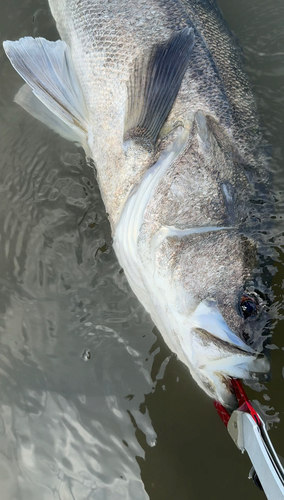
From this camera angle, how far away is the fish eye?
203 cm

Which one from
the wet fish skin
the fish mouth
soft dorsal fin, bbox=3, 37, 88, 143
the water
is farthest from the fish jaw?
soft dorsal fin, bbox=3, 37, 88, 143

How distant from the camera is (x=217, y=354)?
185cm

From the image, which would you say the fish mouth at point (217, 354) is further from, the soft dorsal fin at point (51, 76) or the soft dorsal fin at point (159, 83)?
the soft dorsal fin at point (51, 76)

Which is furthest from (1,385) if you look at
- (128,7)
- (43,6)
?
(43,6)

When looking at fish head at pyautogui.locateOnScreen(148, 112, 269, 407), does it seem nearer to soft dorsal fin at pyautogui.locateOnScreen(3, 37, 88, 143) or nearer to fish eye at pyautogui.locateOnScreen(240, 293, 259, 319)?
fish eye at pyautogui.locateOnScreen(240, 293, 259, 319)

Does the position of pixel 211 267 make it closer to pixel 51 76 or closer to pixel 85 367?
pixel 85 367

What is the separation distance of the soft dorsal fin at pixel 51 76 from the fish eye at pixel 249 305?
139 cm

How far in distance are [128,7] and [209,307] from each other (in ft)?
5.82

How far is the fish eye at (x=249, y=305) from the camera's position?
2031 mm

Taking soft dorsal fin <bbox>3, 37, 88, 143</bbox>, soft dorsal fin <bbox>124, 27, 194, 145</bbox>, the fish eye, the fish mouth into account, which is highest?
soft dorsal fin <bbox>124, 27, 194, 145</bbox>

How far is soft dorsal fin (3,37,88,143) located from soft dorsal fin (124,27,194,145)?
535 mm

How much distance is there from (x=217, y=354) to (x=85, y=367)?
1.23 m

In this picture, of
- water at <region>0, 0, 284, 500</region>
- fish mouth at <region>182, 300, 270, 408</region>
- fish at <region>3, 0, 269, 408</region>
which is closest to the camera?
fish mouth at <region>182, 300, 270, 408</region>

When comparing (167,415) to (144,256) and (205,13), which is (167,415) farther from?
(205,13)
